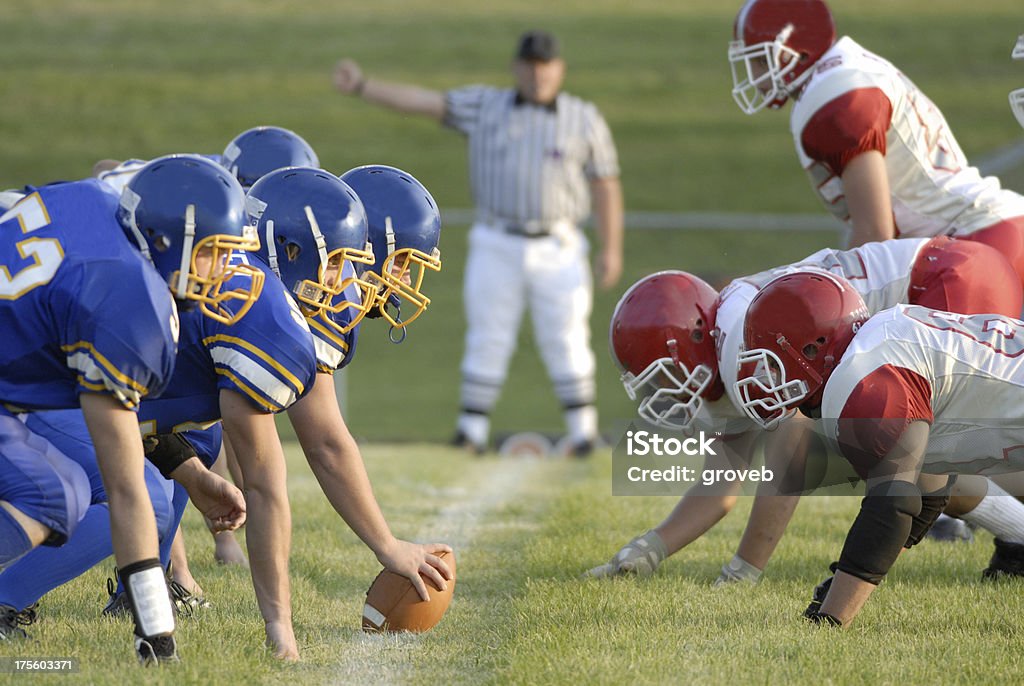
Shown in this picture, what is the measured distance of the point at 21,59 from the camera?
25.3 m

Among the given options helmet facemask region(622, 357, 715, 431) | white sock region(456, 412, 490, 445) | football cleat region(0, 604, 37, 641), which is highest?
helmet facemask region(622, 357, 715, 431)

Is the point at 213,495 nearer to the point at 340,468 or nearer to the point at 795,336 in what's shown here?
the point at 340,468

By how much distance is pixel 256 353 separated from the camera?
3.09 m

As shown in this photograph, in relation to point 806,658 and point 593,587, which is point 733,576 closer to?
point 593,587

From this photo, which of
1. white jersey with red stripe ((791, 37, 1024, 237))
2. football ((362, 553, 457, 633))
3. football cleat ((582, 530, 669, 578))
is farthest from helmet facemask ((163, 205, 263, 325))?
white jersey with red stripe ((791, 37, 1024, 237))

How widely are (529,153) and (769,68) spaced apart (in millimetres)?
4046

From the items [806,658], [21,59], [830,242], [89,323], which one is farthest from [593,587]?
[21,59]

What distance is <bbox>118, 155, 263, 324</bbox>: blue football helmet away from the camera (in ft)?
9.66

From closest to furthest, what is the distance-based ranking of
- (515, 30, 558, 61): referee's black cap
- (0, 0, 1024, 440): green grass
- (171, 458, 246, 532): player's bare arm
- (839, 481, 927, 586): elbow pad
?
1. (839, 481, 927, 586): elbow pad
2. (171, 458, 246, 532): player's bare arm
3. (515, 30, 558, 61): referee's black cap
4. (0, 0, 1024, 440): green grass

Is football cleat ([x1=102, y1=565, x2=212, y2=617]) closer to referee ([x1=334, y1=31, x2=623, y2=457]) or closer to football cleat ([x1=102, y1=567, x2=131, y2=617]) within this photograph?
football cleat ([x1=102, y1=567, x2=131, y2=617])

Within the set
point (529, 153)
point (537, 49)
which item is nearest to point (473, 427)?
point (529, 153)

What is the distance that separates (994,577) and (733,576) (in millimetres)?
853

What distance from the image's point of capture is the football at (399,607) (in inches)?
142

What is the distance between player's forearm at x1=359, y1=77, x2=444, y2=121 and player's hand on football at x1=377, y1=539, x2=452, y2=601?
5526mm
